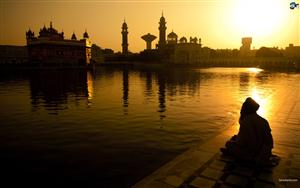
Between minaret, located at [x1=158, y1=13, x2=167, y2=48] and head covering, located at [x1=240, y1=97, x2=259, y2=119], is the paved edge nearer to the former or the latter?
head covering, located at [x1=240, y1=97, x2=259, y2=119]

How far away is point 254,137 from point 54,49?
7275 centimetres

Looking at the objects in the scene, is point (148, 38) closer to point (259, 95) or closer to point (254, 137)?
point (259, 95)

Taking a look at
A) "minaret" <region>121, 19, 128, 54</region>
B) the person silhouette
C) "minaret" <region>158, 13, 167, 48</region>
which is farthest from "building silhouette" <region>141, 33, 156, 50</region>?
the person silhouette

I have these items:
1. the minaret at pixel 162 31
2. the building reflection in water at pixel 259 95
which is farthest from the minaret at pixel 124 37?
the building reflection in water at pixel 259 95

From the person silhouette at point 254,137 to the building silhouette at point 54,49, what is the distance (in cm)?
7017

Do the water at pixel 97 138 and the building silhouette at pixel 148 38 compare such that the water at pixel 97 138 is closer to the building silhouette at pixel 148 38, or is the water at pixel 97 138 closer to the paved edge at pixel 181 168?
the paved edge at pixel 181 168

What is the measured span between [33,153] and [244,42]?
171m

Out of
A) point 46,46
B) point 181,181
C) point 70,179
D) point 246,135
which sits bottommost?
point 70,179

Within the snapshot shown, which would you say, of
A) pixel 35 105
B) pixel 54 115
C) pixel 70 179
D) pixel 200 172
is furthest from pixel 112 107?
pixel 200 172

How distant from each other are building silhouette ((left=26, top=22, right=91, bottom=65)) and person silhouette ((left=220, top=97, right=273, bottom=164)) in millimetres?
70172

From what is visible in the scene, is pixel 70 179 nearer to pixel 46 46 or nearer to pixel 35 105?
Answer: pixel 35 105

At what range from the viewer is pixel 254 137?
17.3 feet

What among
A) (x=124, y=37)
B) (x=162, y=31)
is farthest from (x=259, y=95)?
(x=124, y=37)

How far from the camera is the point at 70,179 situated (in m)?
Answer: 5.88
